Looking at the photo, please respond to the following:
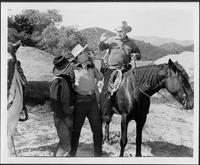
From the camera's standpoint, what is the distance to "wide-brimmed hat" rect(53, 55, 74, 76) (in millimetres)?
4535

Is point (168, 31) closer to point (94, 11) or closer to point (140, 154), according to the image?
point (94, 11)

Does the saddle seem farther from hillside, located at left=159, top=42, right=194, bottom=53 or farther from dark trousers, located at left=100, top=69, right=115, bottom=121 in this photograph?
hillside, located at left=159, top=42, right=194, bottom=53

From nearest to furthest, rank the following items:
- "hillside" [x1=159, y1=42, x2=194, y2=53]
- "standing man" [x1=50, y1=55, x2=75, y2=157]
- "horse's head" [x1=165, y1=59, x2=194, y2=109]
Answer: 1. "horse's head" [x1=165, y1=59, x2=194, y2=109]
2. "standing man" [x1=50, y1=55, x2=75, y2=157]
3. "hillside" [x1=159, y1=42, x2=194, y2=53]

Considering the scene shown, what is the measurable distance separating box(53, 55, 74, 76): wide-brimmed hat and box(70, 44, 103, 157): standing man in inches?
4.4

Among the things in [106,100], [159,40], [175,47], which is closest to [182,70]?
[175,47]

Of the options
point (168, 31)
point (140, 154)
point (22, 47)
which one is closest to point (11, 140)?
point (22, 47)

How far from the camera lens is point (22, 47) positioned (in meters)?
4.59

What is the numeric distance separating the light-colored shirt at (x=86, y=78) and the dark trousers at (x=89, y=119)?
0.09 m

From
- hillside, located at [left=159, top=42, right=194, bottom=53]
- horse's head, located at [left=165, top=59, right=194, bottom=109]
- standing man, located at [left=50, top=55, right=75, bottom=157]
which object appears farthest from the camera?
hillside, located at [left=159, top=42, right=194, bottom=53]

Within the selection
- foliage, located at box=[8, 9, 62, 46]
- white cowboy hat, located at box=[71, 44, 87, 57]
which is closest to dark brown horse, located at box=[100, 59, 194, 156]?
white cowboy hat, located at box=[71, 44, 87, 57]

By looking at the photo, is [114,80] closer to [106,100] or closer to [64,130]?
[106,100]

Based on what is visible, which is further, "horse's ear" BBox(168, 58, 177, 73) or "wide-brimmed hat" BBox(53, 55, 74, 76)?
"wide-brimmed hat" BBox(53, 55, 74, 76)

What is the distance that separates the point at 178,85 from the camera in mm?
4406

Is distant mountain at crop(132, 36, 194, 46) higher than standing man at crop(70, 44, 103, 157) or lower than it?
higher
